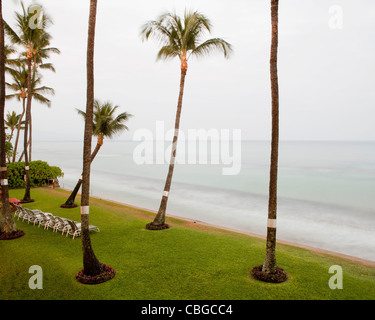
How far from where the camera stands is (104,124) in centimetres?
1648

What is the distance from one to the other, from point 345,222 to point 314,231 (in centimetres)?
456

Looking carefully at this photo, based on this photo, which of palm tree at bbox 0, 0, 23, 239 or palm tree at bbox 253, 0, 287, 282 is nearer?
palm tree at bbox 253, 0, 287, 282

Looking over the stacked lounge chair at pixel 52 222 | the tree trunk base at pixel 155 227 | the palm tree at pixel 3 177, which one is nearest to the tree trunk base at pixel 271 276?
the tree trunk base at pixel 155 227

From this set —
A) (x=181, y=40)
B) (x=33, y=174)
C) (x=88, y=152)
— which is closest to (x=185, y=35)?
(x=181, y=40)

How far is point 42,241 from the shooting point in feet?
34.1

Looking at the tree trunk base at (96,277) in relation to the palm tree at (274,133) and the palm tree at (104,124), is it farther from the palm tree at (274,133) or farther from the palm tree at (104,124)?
the palm tree at (104,124)

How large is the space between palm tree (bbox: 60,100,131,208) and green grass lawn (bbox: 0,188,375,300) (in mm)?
3975

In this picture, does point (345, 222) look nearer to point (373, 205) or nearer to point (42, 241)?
point (373, 205)

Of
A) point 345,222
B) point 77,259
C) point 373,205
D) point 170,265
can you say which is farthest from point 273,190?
point 373,205

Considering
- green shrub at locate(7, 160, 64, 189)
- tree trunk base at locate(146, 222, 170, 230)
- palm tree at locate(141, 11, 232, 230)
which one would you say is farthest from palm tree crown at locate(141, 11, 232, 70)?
green shrub at locate(7, 160, 64, 189)

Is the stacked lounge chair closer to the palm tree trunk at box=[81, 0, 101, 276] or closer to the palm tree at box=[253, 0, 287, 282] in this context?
the palm tree trunk at box=[81, 0, 101, 276]

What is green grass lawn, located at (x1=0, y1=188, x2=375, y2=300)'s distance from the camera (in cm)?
684

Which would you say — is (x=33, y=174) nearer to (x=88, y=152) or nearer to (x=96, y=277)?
(x=88, y=152)

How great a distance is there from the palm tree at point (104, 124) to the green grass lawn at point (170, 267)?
398 cm
